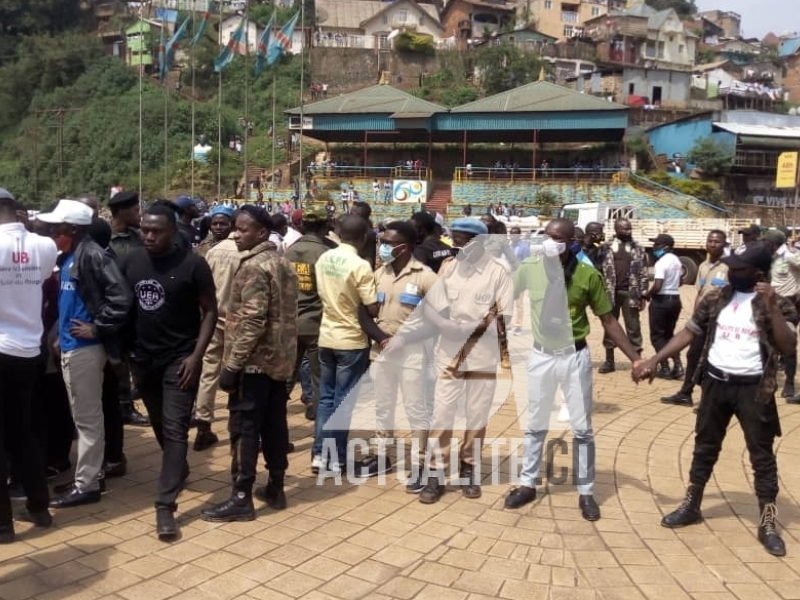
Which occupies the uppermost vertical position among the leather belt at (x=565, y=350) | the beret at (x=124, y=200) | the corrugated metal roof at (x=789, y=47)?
the corrugated metal roof at (x=789, y=47)

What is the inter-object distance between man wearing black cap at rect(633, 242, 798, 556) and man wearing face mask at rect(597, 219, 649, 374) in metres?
4.41

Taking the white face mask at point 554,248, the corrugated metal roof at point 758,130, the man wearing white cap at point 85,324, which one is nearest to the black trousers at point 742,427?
the white face mask at point 554,248

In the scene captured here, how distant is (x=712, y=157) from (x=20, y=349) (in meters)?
36.9

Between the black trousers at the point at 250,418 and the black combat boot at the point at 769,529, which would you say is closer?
the black combat boot at the point at 769,529

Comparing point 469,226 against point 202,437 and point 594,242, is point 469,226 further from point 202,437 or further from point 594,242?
point 594,242

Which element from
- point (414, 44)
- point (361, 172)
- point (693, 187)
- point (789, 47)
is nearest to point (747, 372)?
point (693, 187)

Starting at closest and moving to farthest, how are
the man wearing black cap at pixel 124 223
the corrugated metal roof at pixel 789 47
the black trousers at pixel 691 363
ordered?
the man wearing black cap at pixel 124 223
the black trousers at pixel 691 363
the corrugated metal roof at pixel 789 47

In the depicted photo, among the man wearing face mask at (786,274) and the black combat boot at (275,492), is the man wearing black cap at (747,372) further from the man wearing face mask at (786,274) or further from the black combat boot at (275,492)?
the man wearing face mask at (786,274)

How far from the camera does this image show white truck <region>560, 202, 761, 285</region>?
20.8 m

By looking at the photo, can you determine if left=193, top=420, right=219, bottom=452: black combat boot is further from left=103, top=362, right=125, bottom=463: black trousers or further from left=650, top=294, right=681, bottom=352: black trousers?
left=650, top=294, right=681, bottom=352: black trousers

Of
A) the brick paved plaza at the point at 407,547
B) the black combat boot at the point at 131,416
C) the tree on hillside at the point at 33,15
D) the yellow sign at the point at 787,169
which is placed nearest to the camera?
the brick paved plaza at the point at 407,547

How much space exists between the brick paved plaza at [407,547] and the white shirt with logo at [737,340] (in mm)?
983

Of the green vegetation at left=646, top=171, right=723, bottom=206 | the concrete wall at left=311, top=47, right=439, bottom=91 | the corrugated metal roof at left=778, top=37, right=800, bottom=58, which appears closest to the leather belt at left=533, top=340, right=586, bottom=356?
the green vegetation at left=646, top=171, right=723, bottom=206

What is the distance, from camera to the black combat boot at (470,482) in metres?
4.63
